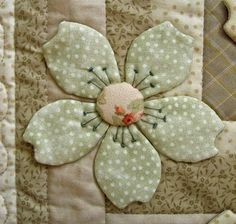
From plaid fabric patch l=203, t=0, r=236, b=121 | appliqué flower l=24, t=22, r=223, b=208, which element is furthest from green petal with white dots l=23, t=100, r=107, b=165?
Answer: plaid fabric patch l=203, t=0, r=236, b=121

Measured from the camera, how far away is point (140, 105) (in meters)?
0.90

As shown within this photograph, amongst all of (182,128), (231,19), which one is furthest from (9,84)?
(231,19)

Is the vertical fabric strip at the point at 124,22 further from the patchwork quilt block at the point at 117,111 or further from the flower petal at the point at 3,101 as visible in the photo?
the flower petal at the point at 3,101

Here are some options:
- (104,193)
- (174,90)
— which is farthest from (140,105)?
(104,193)

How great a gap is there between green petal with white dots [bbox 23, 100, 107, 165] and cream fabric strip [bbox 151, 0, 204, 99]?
0.54 feet

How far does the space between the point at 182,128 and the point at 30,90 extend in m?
0.32

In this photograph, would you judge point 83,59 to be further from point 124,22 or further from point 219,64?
point 219,64

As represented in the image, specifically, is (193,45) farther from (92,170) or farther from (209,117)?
(92,170)

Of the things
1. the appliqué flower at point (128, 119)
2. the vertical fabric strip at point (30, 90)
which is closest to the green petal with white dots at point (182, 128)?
the appliqué flower at point (128, 119)

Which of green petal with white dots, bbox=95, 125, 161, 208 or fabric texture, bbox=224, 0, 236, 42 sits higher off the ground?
fabric texture, bbox=224, 0, 236, 42

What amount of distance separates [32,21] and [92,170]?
327mm

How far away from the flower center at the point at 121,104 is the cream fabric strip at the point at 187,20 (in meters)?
0.07

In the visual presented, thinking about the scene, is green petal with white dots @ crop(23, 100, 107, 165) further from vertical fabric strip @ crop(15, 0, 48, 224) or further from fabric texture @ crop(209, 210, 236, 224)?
fabric texture @ crop(209, 210, 236, 224)

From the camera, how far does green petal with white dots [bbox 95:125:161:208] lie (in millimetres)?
900
